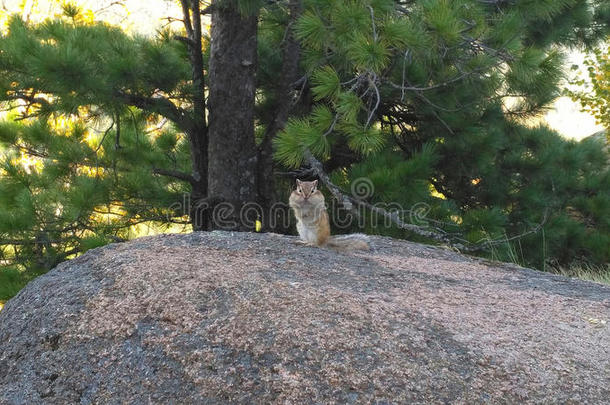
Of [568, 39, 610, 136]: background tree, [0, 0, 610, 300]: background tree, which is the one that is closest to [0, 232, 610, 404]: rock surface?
[0, 0, 610, 300]: background tree

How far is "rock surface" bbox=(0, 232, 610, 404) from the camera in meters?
2.54

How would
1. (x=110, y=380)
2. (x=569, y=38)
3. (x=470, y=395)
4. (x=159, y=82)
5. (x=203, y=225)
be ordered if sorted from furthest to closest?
(x=569, y=38)
(x=203, y=225)
(x=159, y=82)
(x=110, y=380)
(x=470, y=395)

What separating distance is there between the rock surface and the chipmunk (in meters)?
0.87

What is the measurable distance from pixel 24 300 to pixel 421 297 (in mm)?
1938

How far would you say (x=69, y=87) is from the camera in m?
4.66

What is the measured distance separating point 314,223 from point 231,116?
1.67m

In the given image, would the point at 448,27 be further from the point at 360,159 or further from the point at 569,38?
the point at 569,38

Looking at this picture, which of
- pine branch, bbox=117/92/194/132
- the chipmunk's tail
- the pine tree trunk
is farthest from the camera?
the pine tree trunk

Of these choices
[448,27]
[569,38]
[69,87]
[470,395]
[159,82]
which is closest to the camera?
[470,395]

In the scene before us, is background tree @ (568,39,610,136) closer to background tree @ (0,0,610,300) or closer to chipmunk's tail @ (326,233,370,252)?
background tree @ (0,0,610,300)

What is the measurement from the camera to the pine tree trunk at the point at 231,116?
5727 mm

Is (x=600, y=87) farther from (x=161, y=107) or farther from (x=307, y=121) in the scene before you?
(x=161, y=107)

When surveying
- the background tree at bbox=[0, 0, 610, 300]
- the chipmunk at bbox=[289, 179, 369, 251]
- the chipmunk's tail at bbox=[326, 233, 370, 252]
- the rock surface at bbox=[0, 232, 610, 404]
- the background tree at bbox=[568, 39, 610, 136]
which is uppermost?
the background tree at bbox=[568, 39, 610, 136]

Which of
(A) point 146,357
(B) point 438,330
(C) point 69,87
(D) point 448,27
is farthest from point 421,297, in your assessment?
(C) point 69,87
